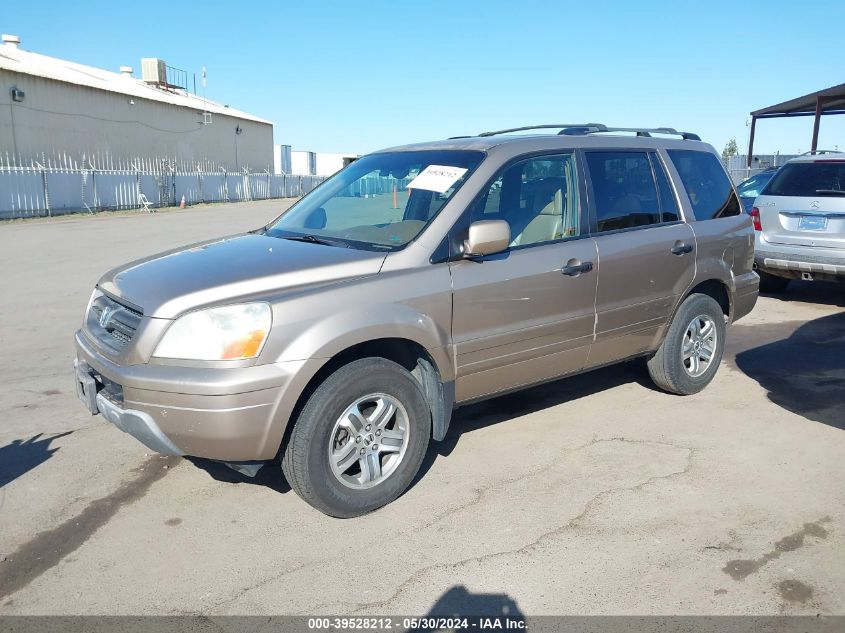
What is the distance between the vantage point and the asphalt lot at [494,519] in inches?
123

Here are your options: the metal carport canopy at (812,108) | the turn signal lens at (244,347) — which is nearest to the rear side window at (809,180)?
the turn signal lens at (244,347)

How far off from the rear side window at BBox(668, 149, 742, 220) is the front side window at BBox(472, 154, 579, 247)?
1.25 metres

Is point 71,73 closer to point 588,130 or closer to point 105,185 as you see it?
point 105,185

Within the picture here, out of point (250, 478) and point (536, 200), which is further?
point (536, 200)

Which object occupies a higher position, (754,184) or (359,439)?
(754,184)

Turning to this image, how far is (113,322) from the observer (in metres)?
3.83

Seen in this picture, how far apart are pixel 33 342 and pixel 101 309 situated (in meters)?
3.85

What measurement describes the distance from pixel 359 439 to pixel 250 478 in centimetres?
92

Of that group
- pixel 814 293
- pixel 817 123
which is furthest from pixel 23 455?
pixel 817 123

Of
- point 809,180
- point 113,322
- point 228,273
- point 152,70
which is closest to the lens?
point 228,273

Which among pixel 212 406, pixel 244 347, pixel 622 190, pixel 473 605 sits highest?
pixel 622 190

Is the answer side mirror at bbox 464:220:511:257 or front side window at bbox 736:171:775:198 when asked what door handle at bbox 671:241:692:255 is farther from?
front side window at bbox 736:171:775:198

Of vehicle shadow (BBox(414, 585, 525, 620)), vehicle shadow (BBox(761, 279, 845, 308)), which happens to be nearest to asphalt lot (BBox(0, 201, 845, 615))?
vehicle shadow (BBox(414, 585, 525, 620))

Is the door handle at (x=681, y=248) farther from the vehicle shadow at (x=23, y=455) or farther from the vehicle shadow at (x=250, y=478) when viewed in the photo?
the vehicle shadow at (x=23, y=455)
